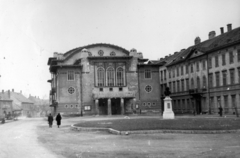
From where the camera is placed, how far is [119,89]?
66.5 m

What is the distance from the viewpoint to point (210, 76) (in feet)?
180

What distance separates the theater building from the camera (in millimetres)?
64250

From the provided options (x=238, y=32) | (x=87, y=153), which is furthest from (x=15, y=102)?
(x=87, y=153)

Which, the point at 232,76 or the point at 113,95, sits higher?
the point at 232,76

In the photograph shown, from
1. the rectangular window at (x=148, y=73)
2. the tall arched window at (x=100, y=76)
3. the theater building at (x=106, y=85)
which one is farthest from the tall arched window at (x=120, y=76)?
the rectangular window at (x=148, y=73)

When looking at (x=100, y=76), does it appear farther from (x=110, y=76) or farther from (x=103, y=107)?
(x=103, y=107)

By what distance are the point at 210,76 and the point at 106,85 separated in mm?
20762

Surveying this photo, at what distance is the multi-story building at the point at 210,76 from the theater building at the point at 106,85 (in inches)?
188

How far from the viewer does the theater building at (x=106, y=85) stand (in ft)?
211

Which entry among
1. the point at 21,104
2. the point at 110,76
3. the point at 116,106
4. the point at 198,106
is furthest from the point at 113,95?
the point at 21,104

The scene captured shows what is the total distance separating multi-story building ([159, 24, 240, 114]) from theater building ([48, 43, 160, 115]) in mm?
4787

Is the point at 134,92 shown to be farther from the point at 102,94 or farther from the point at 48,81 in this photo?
the point at 48,81

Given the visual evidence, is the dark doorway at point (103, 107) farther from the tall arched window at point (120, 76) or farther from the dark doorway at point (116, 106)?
the tall arched window at point (120, 76)

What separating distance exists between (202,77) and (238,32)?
34.7ft
